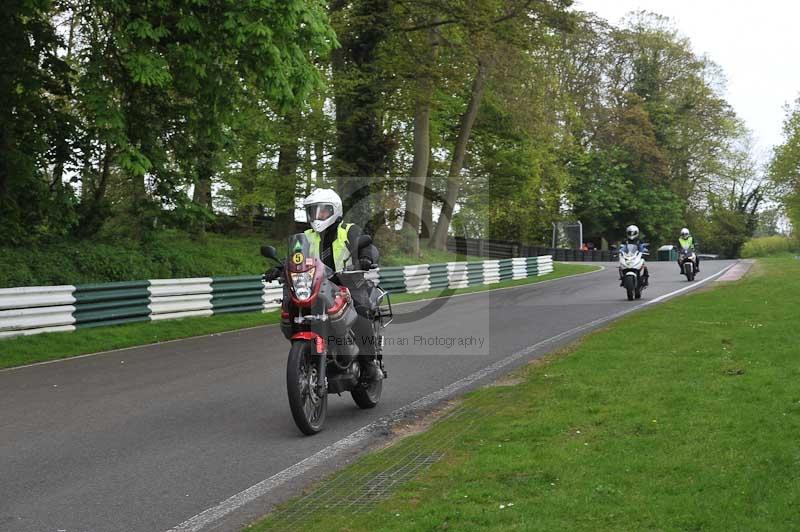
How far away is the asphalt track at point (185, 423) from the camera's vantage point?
632 centimetres

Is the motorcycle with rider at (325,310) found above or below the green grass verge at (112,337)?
above

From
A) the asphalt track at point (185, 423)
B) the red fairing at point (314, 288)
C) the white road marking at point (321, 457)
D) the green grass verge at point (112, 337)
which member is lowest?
the white road marking at point (321, 457)

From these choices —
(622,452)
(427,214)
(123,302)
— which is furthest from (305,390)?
(427,214)

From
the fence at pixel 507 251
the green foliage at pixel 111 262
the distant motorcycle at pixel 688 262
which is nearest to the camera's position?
the green foliage at pixel 111 262

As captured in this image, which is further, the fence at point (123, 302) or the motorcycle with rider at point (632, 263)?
the motorcycle with rider at point (632, 263)

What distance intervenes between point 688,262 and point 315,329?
87.4 ft

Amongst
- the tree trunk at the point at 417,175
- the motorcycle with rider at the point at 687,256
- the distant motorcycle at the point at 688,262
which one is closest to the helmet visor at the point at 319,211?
the motorcycle with rider at the point at 687,256

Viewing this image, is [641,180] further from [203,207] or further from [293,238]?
[293,238]

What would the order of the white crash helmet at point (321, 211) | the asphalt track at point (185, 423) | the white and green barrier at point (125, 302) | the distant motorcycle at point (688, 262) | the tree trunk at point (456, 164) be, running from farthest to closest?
1. the tree trunk at point (456, 164)
2. the distant motorcycle at point (688, 262)
3. the white and green barrier at point (125, 302)
4. the white crash helmet at point (321, 211)
5. the asphalt track at point (185, 423)

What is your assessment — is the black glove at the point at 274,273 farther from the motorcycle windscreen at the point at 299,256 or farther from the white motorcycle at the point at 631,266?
the white motorcycle at the point at 631,266

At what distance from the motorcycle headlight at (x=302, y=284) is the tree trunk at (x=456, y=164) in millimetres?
33902

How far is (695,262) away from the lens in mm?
33594

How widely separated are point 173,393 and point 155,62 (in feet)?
24.8

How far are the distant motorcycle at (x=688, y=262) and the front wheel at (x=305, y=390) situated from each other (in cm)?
2609
